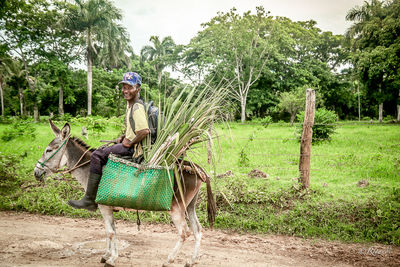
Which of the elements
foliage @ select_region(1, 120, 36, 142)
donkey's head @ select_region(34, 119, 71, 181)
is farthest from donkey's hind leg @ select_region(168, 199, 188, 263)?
foliage @ select_region(1, 120, 36, 142)

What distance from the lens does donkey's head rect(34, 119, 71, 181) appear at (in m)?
3.95

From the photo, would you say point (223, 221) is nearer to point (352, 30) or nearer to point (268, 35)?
point (268, 35)

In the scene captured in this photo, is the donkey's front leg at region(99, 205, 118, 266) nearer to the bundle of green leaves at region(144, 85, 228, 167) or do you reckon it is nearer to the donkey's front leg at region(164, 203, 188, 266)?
the donkey's front leg at region(164, 203, 188, 266)

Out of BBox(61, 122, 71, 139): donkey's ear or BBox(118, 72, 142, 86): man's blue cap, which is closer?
BBox(118, 72, 142, 86): man's blue cap

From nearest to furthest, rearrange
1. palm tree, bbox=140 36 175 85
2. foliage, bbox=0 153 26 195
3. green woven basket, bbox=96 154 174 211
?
A: green woven basket, bbox=96 154 174 211 → foliage, bbox=0 153 26 195 → palm tree, bbox=140 36 175 85

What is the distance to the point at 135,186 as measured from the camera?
3369 mm

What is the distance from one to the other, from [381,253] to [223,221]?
2.63 m

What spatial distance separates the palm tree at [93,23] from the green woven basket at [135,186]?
77.4 feet

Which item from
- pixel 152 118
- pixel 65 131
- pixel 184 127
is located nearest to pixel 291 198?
pixel 184 127

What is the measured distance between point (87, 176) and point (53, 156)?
0.57 m

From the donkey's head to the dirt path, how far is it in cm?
119

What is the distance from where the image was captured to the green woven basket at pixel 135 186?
11.0 feet

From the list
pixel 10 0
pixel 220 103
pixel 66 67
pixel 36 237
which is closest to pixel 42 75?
pixel 66 67

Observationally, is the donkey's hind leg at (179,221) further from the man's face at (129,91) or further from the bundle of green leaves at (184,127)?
the man's face at (129,91)
